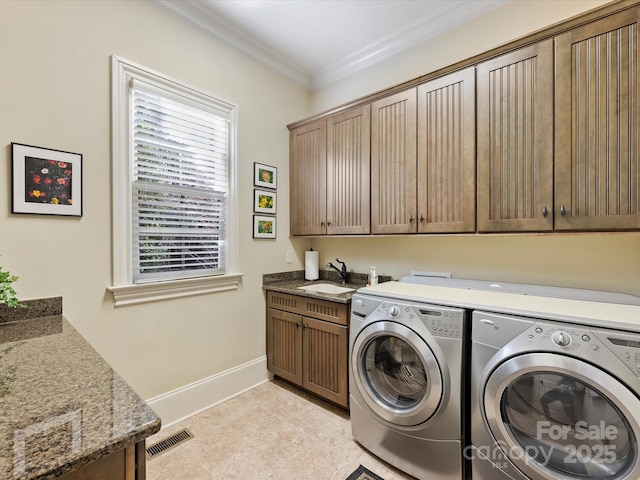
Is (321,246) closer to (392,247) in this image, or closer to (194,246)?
(392,247)

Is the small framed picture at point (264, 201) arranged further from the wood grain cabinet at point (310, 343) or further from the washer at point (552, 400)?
the washer at point (552, 400)

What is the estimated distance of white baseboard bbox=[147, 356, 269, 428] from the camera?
2.07 m

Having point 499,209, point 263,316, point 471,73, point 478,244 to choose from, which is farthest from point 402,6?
point 263,316

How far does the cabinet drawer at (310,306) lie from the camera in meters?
2.14

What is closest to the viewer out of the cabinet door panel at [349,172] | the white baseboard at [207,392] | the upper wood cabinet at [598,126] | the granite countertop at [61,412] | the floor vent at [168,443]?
the granite countertop at [61,412]

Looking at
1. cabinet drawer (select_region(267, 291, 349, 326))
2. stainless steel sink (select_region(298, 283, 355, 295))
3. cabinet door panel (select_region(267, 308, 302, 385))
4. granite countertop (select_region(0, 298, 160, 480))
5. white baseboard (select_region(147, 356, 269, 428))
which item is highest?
granite countertop (select_region(0, 298, 160, 480))

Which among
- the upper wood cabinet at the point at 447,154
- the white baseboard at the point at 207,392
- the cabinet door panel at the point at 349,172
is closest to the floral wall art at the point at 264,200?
the cabinet door panel at the point at 349,172

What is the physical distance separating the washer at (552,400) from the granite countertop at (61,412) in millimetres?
1327

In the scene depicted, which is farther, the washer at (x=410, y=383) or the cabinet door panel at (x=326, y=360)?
the cabinet door panel at (x=326, y=360)

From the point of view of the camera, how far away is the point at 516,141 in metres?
1.67

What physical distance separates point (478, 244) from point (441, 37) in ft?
5.27

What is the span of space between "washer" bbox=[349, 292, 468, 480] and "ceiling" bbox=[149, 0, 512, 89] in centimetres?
204

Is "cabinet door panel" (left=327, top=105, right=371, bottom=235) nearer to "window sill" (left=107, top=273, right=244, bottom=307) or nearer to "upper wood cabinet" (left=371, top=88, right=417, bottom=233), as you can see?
"upper wood cabinet" (left=371, top=88, right=417, bottom=233)

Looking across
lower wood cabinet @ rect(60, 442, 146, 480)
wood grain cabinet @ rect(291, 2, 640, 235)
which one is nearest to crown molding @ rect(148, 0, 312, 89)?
wood grain cabinet @ rect(291, 2, 640, 235)
